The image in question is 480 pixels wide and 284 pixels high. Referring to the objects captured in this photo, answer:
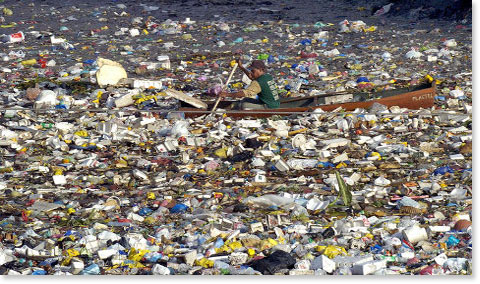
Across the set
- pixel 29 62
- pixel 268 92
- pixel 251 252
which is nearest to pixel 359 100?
pixel 268 92

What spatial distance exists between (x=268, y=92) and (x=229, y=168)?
66.4 inches

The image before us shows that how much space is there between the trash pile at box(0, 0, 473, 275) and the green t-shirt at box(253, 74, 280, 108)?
10.1 inches

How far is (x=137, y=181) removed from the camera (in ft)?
23.4

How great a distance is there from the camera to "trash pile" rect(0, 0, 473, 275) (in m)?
5.47

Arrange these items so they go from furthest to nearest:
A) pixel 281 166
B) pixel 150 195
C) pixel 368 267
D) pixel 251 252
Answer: pixel 281 166
pixel 150 195
pixel 251 252
pixel 368 267

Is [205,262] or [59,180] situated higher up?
[205,262]

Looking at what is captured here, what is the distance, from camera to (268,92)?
29.1 feet

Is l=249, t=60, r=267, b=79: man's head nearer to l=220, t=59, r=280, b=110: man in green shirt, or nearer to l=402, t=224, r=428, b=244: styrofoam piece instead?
l=220, t=59, r=280, b=110: man in green shirt

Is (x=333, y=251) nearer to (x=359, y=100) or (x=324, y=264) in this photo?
(x=324, y=264)

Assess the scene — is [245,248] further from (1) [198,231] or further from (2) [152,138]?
(2) [152,138]

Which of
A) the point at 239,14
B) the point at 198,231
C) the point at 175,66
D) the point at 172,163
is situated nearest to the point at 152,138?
the point at 172,163

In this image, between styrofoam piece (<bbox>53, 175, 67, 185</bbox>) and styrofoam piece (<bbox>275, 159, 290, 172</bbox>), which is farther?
styrofoam piece (<bbox>275, 159, 290, 172</bbox>)

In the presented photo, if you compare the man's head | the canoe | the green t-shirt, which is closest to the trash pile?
the canoe

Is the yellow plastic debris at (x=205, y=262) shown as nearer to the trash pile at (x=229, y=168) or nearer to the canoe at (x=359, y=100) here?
the trash pile at (x=229, y=168)
